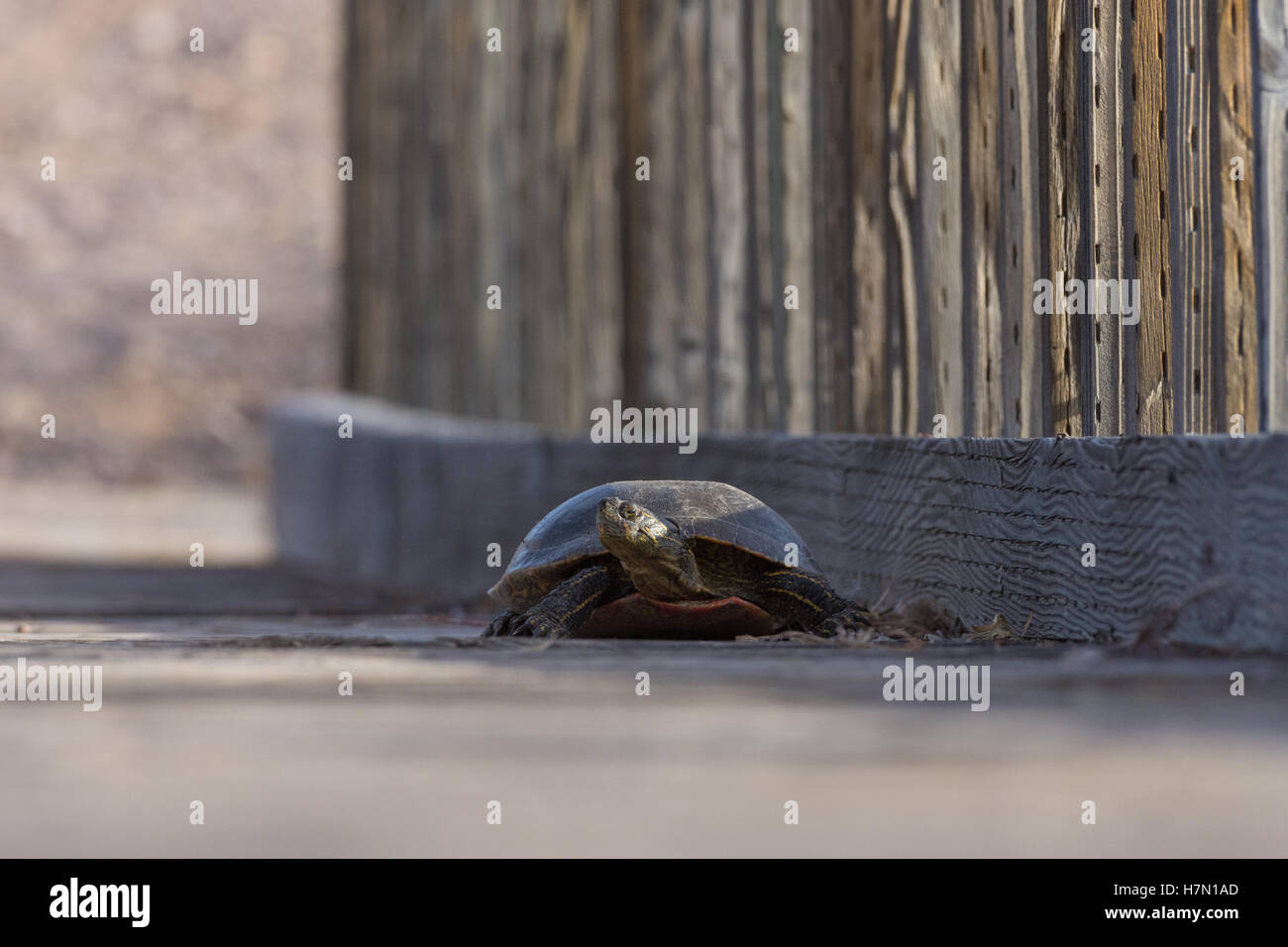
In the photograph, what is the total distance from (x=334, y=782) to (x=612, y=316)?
599cm

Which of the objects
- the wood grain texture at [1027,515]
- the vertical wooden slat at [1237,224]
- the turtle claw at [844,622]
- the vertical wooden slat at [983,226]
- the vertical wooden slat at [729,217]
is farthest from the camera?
the vertical wooden slat at [729,217]

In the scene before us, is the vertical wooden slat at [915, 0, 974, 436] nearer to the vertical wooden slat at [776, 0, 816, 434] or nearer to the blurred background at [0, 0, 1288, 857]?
the blurred background at [0, 0, 1288, 857]

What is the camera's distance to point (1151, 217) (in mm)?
4551

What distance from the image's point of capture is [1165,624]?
4.30 meters

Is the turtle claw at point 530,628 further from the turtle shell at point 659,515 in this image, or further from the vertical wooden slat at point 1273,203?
the vertical wooden slat at point 1273,203

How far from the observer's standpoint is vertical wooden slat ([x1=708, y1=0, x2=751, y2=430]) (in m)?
7.33

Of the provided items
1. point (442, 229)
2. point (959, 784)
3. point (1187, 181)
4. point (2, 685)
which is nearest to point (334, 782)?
point (959, 784)

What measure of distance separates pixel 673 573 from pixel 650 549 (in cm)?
11

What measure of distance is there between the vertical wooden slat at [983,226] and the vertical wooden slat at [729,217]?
1882 millimetres

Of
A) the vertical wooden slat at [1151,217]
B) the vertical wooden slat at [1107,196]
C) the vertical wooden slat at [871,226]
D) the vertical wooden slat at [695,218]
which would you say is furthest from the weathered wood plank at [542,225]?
the vertical wooden slat at [1151,217]

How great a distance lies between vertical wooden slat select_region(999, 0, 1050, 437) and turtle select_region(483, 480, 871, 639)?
808mm

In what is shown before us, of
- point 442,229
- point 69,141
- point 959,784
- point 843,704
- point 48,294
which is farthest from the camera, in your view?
point 69,141

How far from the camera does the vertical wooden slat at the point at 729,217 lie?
7332 mm
